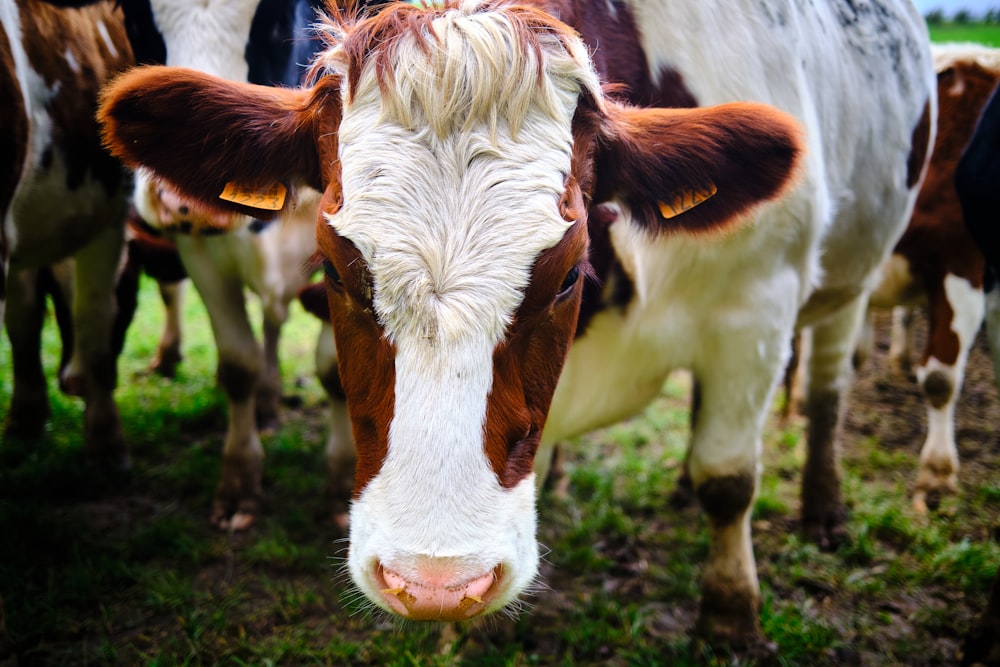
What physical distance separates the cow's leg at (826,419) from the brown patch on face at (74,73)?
3503 millimetres

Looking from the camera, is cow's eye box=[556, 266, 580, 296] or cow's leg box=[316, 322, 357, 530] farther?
cow's leg box=[316, 322, 357, 530]

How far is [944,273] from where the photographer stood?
4.25 metres

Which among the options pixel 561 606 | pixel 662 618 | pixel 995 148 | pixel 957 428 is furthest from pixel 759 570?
pixel 957 428

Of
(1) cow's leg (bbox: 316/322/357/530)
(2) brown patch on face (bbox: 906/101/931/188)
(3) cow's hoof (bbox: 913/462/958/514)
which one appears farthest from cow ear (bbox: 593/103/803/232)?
(3) cow's hoof (bbox: 913/462/958/514)

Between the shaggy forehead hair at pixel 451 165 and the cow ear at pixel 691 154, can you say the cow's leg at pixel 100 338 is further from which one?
the cow ear at pixel 691 154

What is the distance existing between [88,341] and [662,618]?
3.22 metres

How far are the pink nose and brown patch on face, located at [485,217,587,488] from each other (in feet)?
0.76

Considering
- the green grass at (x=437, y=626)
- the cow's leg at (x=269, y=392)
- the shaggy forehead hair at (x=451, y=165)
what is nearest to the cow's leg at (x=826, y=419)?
the green grass at (x=437, y=626)

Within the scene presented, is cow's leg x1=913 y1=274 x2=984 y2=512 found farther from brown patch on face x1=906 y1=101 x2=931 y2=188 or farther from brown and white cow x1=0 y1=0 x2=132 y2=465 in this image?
brown and white cow x1=0 y1=0 x2=132 y2=465

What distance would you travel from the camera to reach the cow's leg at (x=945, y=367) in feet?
13.4

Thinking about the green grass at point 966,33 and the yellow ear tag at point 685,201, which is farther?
the green grass at point 966,33

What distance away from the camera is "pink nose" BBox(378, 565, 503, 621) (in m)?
1.37

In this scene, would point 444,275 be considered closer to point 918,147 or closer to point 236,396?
point 236,396

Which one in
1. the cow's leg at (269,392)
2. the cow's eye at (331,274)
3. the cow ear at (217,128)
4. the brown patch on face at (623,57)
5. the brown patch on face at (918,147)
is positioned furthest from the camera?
the cow's leg at (269,392)
